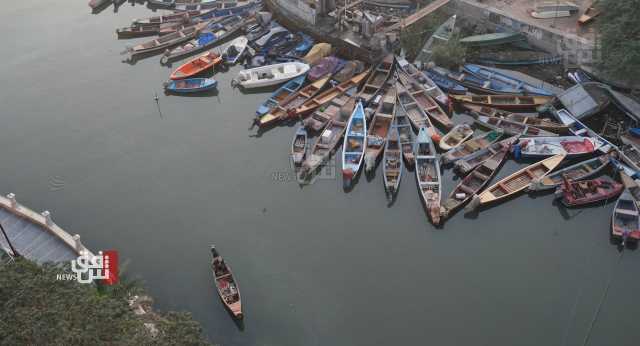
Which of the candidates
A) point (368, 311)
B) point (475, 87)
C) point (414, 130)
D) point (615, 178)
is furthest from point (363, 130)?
point (615, 178)

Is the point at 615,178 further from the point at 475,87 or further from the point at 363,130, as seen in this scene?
the point at 363,130

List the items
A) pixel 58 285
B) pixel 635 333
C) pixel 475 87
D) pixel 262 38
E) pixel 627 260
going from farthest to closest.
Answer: pixel 262 38, pixel 475 87, pixel 627 260, pixel 635 333, pixel 58 285

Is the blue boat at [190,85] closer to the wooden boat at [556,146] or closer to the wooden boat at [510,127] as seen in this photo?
the wooden boat at [510,127]

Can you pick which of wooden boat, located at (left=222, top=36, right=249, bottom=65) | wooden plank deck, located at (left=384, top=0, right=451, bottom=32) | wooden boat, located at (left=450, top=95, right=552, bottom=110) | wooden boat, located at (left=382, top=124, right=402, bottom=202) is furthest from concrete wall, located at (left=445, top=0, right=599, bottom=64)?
wooden boat, located at (left=222, top=36, right=249, bottom=65)

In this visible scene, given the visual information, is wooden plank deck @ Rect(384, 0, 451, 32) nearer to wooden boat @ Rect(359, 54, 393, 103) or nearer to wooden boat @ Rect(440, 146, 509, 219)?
wooden boat @ Rect(359, 54, 393, 103)

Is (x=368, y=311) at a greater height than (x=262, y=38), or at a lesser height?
lesser

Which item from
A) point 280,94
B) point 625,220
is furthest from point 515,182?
point 280,94
